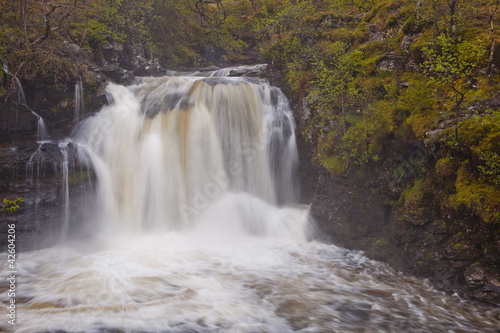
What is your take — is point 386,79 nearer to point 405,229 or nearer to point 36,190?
point 405,229

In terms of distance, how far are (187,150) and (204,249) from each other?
12.2 feet

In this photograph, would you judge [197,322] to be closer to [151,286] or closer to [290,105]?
[151,286]

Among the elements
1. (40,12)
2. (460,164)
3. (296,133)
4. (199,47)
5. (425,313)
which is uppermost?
(199,47)

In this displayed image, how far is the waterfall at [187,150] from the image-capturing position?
1045 cm

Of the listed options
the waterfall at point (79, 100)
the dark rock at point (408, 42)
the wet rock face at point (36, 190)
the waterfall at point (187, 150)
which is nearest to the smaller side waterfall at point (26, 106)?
the wet rock face at point (36, 190)

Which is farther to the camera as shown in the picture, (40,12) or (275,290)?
(40,12)

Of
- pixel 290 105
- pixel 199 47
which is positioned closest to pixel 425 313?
pixel 290 105

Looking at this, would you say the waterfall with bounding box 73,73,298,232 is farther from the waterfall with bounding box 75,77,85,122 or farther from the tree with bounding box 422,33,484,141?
the tree with bounding box 422,33,484,141

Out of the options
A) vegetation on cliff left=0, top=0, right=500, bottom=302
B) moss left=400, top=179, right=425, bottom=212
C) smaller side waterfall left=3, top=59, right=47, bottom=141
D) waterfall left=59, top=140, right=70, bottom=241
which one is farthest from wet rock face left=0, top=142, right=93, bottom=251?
moss left=400, top=179, right=425, bottom=212

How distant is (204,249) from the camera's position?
9211 millimetres

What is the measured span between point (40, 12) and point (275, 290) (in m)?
13.7

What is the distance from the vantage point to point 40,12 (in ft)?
40.0

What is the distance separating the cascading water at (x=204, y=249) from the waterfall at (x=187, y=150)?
0.04 m

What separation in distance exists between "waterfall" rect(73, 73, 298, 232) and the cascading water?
39mm
